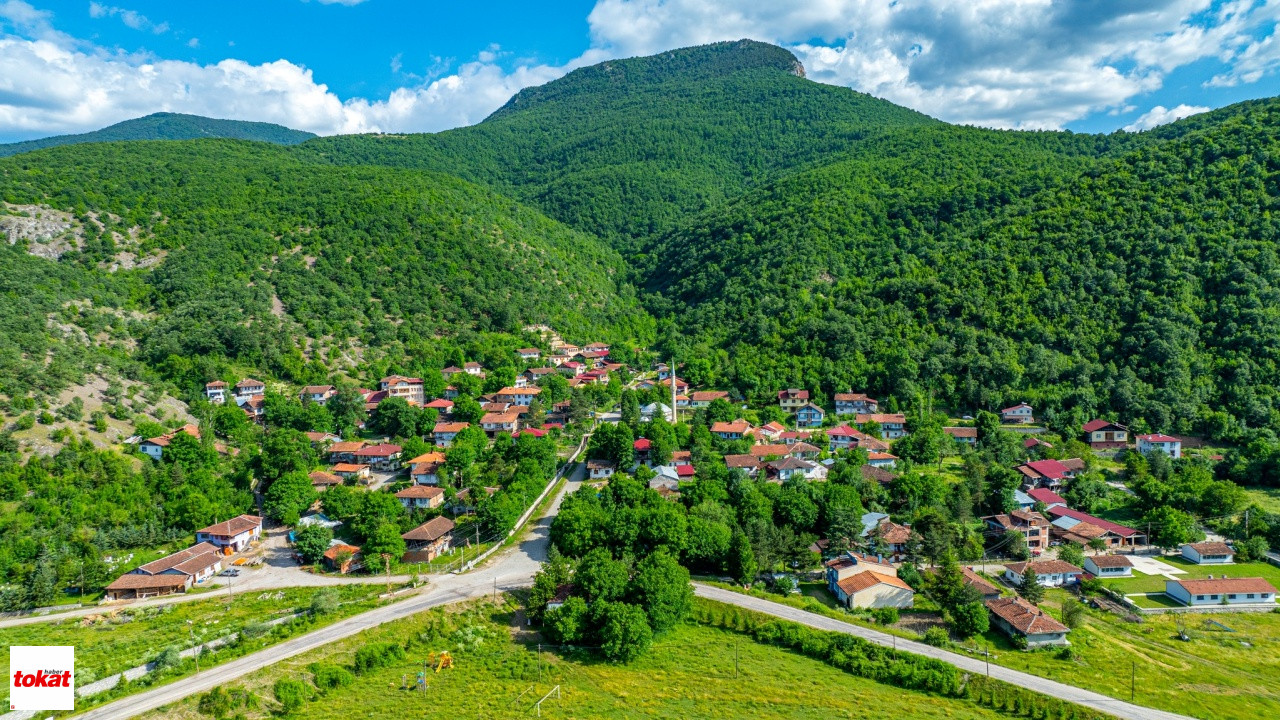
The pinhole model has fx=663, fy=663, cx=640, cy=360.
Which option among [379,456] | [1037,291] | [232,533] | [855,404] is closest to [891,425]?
[855,404]

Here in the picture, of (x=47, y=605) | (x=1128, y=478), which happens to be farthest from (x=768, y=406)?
(x=47, y=605)

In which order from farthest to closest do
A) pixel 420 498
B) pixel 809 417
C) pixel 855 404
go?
1. pixel 855 404
2. pixel 809 417
3. pixel 420 498

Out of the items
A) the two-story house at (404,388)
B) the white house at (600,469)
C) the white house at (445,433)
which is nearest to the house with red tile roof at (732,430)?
the white house at (600,469)

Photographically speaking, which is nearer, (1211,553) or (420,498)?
(1211,553)

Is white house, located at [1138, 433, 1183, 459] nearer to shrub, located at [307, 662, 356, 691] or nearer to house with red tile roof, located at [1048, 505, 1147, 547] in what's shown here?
house with red tile roof, located at [1048, 505, 1147, 547]

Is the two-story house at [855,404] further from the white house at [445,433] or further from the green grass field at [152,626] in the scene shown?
the green grass field at [152,626]

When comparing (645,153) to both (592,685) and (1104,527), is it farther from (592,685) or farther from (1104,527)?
(592,685)

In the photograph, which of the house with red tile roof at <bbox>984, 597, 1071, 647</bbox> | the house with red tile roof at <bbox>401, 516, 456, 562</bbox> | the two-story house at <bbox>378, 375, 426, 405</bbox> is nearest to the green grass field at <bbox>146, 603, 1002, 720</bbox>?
the house with red tile roof at <bbox>984, 597, 1071, 647</bbox>
